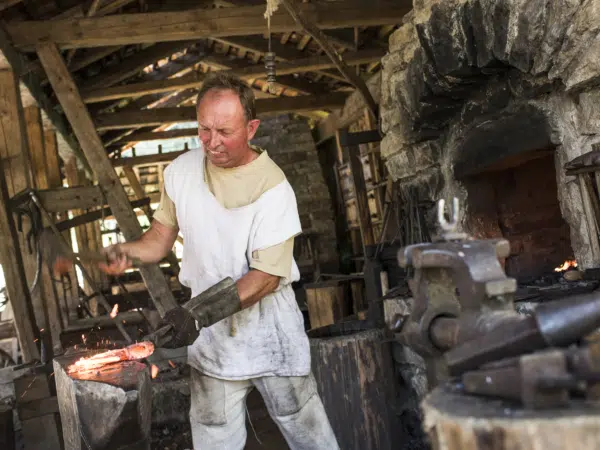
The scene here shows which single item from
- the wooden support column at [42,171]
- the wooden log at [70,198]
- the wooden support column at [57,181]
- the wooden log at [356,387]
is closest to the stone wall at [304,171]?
the wooden support column at [57,181]

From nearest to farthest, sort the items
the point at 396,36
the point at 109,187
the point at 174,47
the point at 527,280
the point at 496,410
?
the point at 496,410, the point at 527,280, the point at 396,36, the point at 109,187, the point at 174,47

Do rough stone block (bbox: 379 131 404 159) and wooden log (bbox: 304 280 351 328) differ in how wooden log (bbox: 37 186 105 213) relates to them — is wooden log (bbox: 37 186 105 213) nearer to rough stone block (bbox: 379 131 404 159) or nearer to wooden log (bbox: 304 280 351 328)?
rough stone block (bbox: 379 131 404 159)

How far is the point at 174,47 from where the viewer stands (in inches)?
368

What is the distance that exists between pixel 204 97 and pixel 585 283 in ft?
7.08

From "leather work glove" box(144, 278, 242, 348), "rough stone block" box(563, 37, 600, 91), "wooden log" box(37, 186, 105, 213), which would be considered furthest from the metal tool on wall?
"wooden log" box(37, 186, 105, 213)

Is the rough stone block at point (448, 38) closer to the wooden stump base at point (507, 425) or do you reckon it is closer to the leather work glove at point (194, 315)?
the leather work glove at point (194, 315)

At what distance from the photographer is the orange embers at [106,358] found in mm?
3197

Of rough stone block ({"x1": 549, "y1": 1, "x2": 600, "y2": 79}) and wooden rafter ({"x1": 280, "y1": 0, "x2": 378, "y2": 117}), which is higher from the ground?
wooden rafter ({"x1": 280, "y1": 0, "x2": 378, "y2": 117})

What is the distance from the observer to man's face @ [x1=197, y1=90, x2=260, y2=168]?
2.83 metres

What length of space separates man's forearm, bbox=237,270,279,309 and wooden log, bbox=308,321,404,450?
1.71m

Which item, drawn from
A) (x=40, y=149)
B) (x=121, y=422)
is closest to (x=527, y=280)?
(x=121, y=422)

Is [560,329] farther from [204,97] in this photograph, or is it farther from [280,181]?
[204,97]

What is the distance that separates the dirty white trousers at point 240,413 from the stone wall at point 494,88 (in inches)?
69.6

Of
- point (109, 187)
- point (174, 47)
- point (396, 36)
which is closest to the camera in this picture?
point (396, 36)
